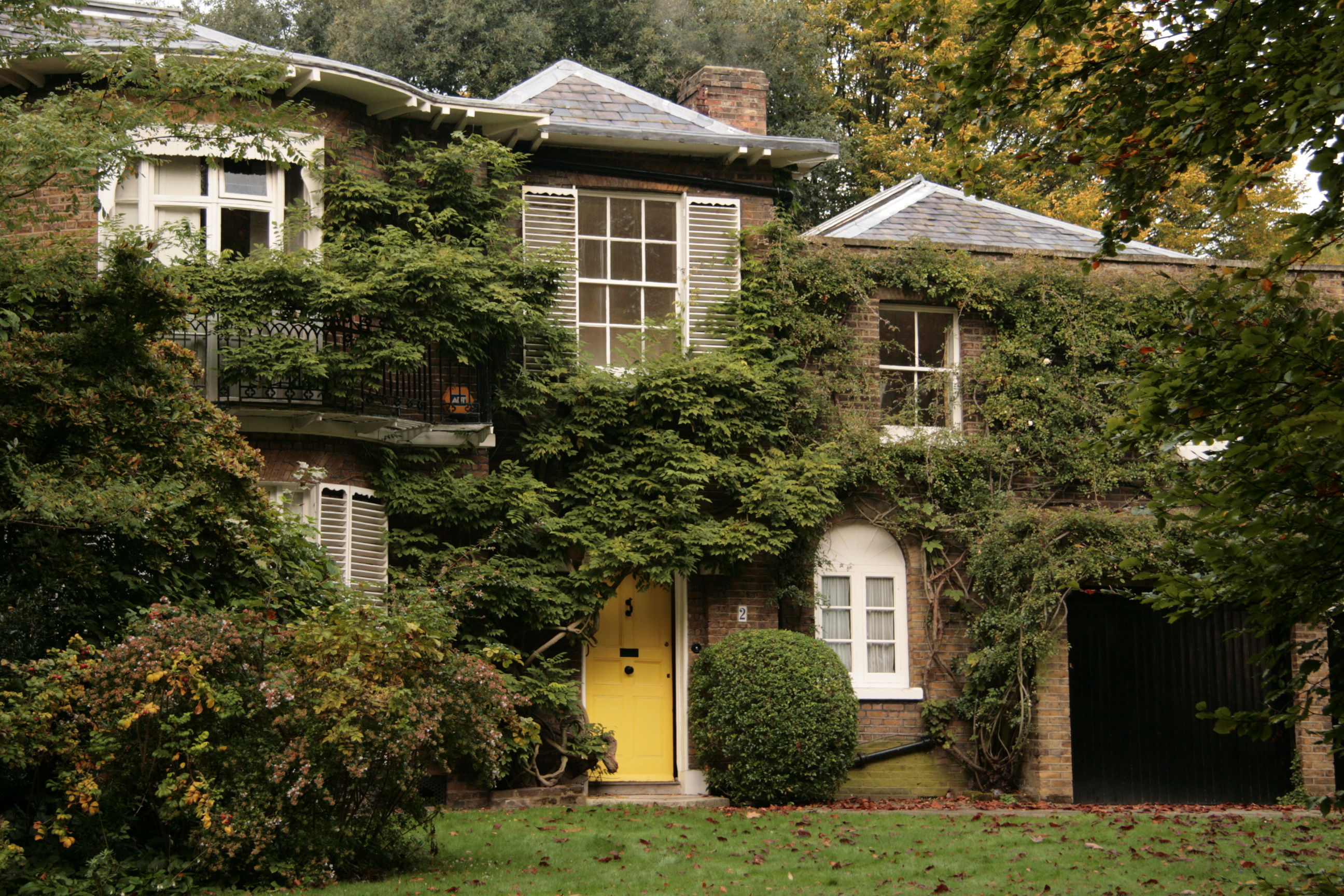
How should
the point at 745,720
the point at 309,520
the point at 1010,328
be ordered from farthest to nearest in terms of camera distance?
the point at 1010,328
the point at 745,720
the point at 309,520

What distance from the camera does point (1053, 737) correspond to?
1426 centimetres

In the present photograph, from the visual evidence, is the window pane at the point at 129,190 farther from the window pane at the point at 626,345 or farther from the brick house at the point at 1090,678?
the brick house at the point at 1090,678

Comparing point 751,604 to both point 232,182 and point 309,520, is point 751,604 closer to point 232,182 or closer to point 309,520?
point 309,520

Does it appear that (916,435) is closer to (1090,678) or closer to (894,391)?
(894,391)

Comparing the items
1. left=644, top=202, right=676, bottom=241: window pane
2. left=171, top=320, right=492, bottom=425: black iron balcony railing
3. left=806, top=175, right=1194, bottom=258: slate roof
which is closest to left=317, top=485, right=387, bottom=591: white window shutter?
left=171, top=320, right=492, bottom=425: black iron balcony railing

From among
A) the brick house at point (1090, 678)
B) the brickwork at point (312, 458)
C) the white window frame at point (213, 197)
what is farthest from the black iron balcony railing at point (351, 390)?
the brick house at point (1090, 678)

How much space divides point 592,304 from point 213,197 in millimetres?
4397

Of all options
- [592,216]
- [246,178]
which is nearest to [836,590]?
[592,216]

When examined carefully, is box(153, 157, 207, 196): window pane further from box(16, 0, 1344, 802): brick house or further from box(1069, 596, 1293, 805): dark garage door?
box(1069, 596, 1293, 805): dark garage door

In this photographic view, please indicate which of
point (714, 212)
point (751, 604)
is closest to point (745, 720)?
point (751, 604)

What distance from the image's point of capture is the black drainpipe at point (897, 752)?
15.0 metres

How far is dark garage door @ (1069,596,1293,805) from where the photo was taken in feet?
50.4

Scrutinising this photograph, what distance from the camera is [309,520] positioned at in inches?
430

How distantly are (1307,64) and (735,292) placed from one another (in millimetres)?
9787
